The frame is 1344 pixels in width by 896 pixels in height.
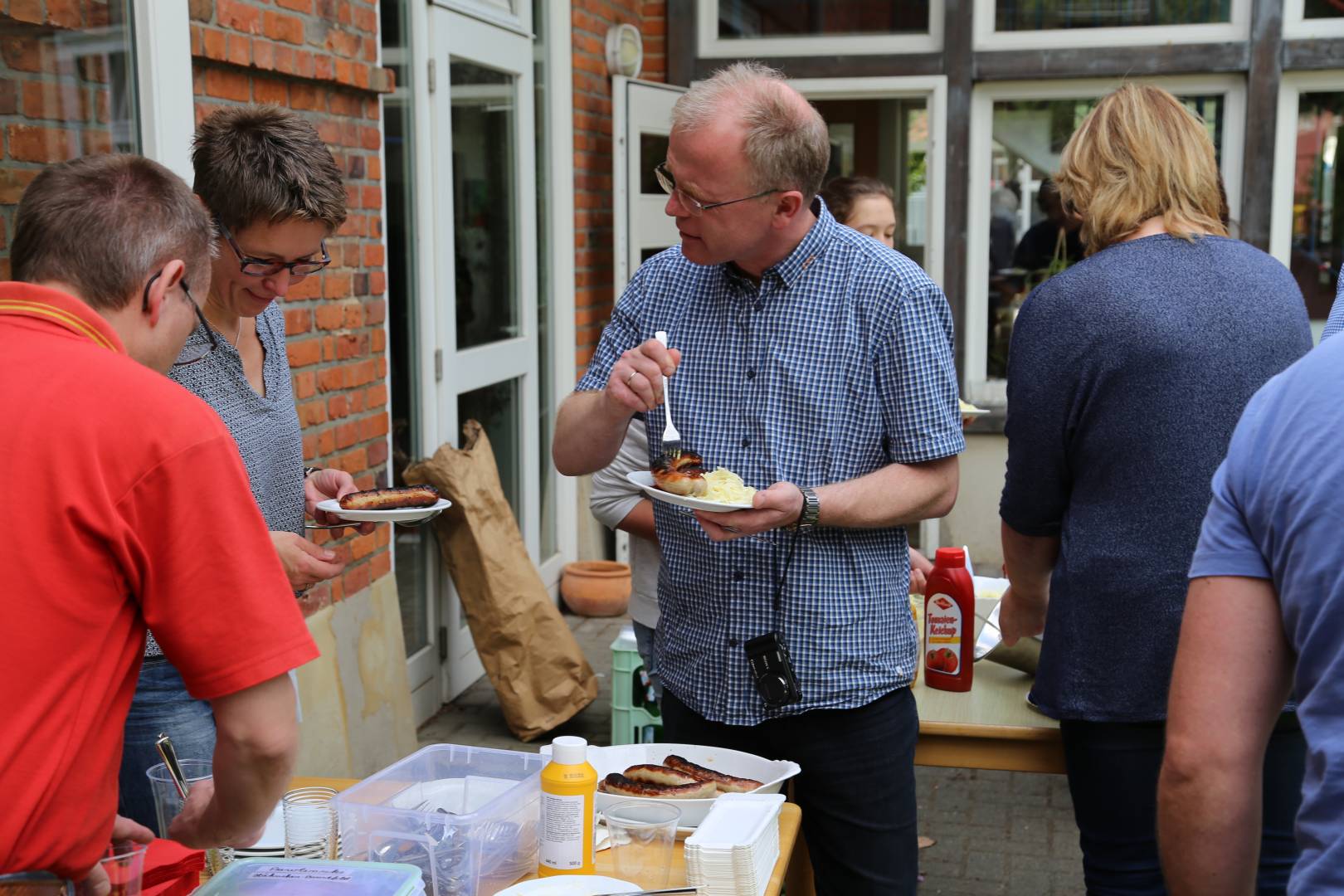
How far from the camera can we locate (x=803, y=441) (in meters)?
2.51

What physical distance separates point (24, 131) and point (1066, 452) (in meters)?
2.13

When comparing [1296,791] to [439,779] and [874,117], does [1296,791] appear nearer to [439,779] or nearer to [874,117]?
[439,779]

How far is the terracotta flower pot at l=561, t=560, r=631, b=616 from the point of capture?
675cm

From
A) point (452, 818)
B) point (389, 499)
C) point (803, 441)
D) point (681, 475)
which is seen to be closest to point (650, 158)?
point (389, 499)

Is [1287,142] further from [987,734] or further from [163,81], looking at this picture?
[163,81]

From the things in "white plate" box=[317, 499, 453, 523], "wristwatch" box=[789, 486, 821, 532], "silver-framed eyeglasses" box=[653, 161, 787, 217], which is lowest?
"white plate" box=[317, 499, 453, 523]

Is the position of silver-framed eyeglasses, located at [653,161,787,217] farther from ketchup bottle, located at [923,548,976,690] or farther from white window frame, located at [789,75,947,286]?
white window frame, located at [789,75,947,286]

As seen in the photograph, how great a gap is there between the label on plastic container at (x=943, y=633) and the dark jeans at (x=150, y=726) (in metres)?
1.59

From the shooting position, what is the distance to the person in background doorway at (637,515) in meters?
3.35

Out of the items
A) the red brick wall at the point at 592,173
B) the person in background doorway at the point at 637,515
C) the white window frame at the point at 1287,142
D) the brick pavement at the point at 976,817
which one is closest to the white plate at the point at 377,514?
the person in background doorway at the point at 637,515

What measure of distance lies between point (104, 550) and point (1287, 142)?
25.0ft

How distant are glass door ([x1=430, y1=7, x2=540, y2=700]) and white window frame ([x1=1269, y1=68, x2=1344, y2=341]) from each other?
13.8 ft

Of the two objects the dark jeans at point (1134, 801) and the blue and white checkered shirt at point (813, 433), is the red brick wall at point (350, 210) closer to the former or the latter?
the blue and white checkered shirt at point (813, 433)

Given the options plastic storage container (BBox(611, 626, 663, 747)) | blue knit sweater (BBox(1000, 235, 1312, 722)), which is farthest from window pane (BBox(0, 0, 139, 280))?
plastic storage container (BBox(611, 626, 663, 747))
